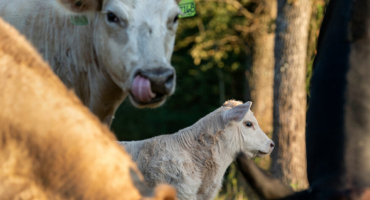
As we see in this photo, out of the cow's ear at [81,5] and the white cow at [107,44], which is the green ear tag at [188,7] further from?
the cow's ear at [81,5]

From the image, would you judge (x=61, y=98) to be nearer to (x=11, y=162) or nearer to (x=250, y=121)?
(x=11, y=162)

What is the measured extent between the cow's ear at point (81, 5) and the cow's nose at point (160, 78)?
87 cm

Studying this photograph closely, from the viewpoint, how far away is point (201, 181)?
4176 millimetres

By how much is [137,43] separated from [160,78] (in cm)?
42

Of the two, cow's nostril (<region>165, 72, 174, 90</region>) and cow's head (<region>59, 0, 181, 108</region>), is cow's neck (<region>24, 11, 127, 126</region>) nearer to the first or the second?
cow's head (<region>59, 0, 181, 108</region>)

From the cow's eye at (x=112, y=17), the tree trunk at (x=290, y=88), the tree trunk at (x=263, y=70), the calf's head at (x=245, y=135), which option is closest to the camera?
the cow's eye at (x=112, y=17)

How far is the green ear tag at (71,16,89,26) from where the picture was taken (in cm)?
411

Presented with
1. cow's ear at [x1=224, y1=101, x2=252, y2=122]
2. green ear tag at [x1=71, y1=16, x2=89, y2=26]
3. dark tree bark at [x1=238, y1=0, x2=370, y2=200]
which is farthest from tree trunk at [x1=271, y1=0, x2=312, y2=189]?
dark tree bark at [x1=238, y1=0, x2=370, y2=200]

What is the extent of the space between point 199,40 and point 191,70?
3569mm

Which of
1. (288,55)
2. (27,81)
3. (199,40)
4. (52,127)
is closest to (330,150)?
(52,127)

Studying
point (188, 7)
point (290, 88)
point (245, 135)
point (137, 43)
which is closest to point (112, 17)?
point (137, 43)

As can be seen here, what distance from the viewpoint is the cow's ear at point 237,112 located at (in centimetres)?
424

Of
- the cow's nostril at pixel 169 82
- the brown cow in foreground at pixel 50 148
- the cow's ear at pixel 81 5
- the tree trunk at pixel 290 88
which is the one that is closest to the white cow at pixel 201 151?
the cow's nostril at pixel 169 82

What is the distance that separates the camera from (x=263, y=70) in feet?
35.8
